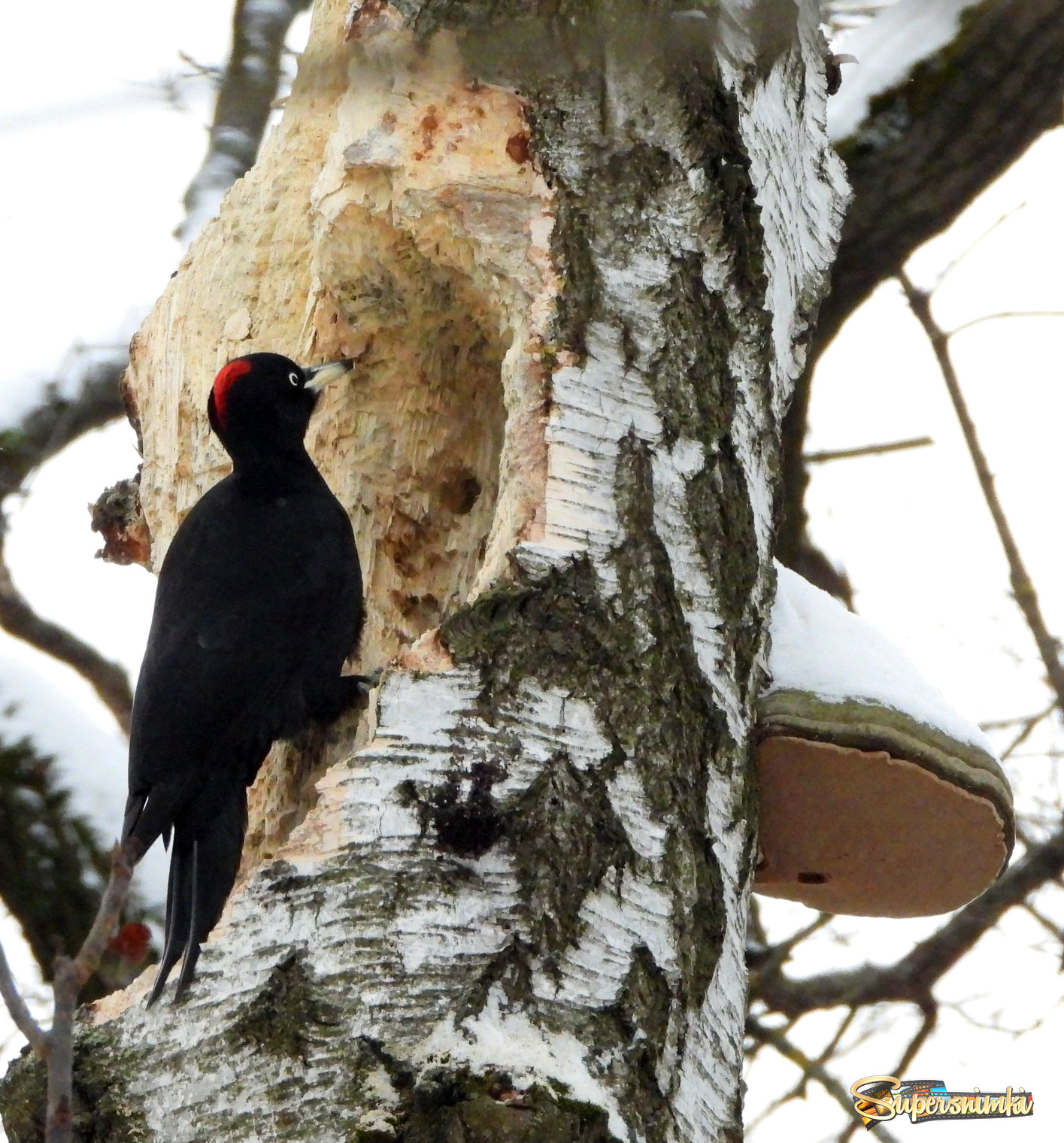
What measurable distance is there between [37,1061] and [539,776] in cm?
77

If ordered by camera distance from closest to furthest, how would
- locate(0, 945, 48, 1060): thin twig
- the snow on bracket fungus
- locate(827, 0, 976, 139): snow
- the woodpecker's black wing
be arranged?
locate(0, 945, 48, 1060): thin twig → the snow on bracket fungus → the woodpecker's black wing → locate(827, 0, 976, 139): snow

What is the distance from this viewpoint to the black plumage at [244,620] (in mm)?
2990

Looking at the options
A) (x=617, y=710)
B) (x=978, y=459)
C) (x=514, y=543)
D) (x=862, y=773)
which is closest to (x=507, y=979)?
(x=617, y=710)

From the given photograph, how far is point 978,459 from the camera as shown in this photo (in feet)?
16.3

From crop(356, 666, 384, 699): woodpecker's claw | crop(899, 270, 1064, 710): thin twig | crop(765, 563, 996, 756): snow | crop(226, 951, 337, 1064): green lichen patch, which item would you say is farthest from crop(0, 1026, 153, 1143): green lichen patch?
crop(899, 270, 1064, 710): thin twig

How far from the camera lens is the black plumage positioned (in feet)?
9.81

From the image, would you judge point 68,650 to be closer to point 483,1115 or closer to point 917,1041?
point 917,1041

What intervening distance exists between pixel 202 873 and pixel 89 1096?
716mm

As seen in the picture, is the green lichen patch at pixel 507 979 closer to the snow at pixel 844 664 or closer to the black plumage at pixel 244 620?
the snow at pixel 844 664

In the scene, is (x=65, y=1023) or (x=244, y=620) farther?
(x=244, y=620)

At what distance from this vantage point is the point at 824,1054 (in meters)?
4.70

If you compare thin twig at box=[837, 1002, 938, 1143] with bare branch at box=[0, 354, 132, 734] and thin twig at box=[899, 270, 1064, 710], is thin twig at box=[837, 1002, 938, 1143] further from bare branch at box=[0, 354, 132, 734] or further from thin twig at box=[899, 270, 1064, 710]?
bare branch at box=[0, 354, 132, 734]

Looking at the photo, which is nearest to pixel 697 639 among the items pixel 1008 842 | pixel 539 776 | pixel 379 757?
pixel 539 776

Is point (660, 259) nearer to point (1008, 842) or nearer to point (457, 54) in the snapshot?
point (457, 54)
